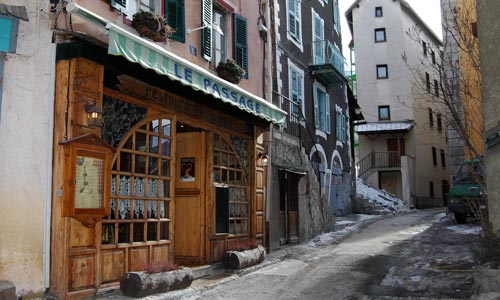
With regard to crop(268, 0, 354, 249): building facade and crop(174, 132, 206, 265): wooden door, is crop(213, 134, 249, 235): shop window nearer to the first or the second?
crop(174, 132, 206, 265): wooden door

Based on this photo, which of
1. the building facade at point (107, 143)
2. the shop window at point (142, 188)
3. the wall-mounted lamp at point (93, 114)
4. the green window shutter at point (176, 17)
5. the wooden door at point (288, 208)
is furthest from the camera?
the wooden door at point (288, 208)

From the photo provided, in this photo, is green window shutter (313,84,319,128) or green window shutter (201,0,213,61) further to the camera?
green window shutter (313,84,319,128)

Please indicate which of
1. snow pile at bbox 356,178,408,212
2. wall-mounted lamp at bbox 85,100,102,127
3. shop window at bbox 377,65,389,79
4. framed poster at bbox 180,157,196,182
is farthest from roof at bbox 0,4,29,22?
shop window at bbox 377,65,389,79

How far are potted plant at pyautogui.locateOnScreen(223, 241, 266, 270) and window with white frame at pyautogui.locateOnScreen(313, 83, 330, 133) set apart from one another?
8.08 meters

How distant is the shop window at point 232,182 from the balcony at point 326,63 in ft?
22.2

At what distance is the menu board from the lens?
672cm

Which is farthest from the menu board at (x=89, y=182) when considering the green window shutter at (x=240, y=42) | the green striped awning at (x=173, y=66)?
the green window shutter at (x=240, y=42)

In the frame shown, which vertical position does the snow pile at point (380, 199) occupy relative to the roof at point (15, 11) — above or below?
below

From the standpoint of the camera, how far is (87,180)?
686 centimetres

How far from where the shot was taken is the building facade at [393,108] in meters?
32.2

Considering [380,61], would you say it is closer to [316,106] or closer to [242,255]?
[316,106]

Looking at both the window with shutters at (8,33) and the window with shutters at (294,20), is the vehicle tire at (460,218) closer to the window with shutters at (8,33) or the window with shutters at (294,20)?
the window with shutters at (294,20)

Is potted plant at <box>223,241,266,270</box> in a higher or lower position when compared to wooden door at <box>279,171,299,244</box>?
lower

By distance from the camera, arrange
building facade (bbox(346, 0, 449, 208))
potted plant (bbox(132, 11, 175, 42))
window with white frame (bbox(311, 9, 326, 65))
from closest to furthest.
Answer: potted plant (bbox(132, 11, 175, 42))
window with white frame (bbox(311, 9, 326, 65))
building facade (bbox(346, 0, 449, 208))
